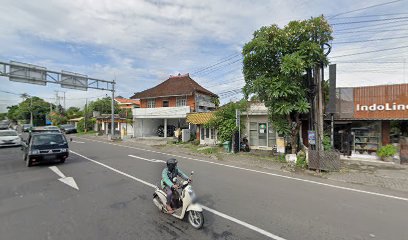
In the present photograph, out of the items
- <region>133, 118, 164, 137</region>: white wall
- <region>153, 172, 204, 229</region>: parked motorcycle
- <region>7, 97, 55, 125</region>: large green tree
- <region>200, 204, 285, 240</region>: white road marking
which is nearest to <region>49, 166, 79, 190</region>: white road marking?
<region>153, 172, 204, 229</region>: parked motorcycle

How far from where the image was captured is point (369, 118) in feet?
41.6

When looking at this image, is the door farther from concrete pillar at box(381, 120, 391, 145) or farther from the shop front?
concrete pillar at box(381, 120, 391, 145)

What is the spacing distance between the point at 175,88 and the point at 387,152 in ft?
76.6

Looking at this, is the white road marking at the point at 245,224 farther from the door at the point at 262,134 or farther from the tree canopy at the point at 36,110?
the tree canopy at the point at 36,110

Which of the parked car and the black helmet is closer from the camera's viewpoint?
the black helmet

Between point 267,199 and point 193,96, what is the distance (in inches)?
881

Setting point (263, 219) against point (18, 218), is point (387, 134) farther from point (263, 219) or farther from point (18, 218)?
point (18, 218)

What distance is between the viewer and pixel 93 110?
158ft

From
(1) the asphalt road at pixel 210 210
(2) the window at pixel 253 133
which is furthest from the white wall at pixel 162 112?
(1) the asphalt road at pixel 210 210

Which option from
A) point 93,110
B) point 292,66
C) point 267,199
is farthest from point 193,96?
point 93,110

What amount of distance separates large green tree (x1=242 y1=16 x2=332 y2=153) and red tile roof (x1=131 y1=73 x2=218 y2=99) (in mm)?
16200

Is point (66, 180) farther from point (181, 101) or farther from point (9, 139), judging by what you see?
point (181, 101)

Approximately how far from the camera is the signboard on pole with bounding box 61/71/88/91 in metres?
21.2

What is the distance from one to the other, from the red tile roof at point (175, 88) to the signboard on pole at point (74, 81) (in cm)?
897
